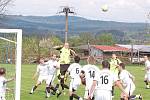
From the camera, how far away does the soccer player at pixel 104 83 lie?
12.8 m

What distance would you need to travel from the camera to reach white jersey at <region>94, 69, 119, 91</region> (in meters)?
12.8

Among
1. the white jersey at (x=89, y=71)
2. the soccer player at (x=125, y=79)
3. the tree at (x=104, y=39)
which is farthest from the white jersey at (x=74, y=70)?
the tree at (x=104, y=39)

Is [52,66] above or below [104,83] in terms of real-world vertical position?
above

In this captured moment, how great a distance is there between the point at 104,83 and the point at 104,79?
0.43 feet

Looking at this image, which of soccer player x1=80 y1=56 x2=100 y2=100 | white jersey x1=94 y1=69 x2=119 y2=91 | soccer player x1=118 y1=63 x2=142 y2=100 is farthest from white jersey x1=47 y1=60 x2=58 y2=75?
white jersey x1=94 y1=69 x2=119 y2=91

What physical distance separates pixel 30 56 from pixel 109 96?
43498 millimetres

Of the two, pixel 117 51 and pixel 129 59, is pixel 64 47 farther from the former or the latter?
pixel 117 51

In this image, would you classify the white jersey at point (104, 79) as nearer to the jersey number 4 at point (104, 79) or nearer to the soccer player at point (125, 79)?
the jersey number 4 at point (104, 79)

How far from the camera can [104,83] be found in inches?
508

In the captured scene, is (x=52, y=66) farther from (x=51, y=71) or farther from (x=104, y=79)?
(x=104, y=79)

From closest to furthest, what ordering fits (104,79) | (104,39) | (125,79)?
(104,79), (125,79), (104,39)

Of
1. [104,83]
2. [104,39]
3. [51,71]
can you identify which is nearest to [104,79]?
[104,83]

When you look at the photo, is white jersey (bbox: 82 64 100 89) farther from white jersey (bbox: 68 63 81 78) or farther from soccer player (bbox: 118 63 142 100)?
white jersey (bbox: 68 63 81 78)

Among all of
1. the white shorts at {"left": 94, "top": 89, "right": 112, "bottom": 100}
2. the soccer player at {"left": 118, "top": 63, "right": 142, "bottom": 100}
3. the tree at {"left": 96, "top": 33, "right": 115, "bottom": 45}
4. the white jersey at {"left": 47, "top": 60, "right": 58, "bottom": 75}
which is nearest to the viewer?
the white shorts at {"left": 94, "top": 89, "right": 112, "bottom": 100}
